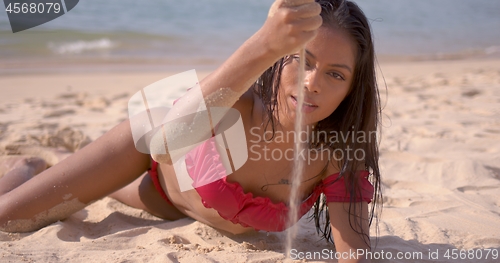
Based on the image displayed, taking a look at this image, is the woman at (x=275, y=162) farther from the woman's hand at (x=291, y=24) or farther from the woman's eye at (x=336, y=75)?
the woman's hand at (x=291, y=24)

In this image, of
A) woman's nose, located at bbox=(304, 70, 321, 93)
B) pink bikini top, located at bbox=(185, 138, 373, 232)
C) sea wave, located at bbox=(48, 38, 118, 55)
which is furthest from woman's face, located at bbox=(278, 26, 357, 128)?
sea wave, located at bbox=(48, 38, 118, 55)

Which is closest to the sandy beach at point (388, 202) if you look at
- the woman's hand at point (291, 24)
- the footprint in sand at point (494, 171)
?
the footprint in sand at point (494, 171)

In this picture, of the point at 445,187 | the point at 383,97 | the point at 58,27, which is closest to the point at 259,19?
the point at 58,27

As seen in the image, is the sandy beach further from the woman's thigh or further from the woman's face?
the woman's face

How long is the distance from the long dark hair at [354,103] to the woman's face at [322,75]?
0.15 ft

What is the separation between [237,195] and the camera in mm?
2014

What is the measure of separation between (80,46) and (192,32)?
2910mm

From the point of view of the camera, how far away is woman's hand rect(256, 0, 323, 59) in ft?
4.42

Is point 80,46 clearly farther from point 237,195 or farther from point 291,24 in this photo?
point 291,24

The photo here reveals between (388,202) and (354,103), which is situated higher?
(354,103)

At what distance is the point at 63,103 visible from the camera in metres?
4.95

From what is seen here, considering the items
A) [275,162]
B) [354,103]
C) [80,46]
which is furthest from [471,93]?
[80,46]

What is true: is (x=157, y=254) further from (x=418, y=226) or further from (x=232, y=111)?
(x=418, y=226)

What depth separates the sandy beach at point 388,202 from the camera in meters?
2.08
